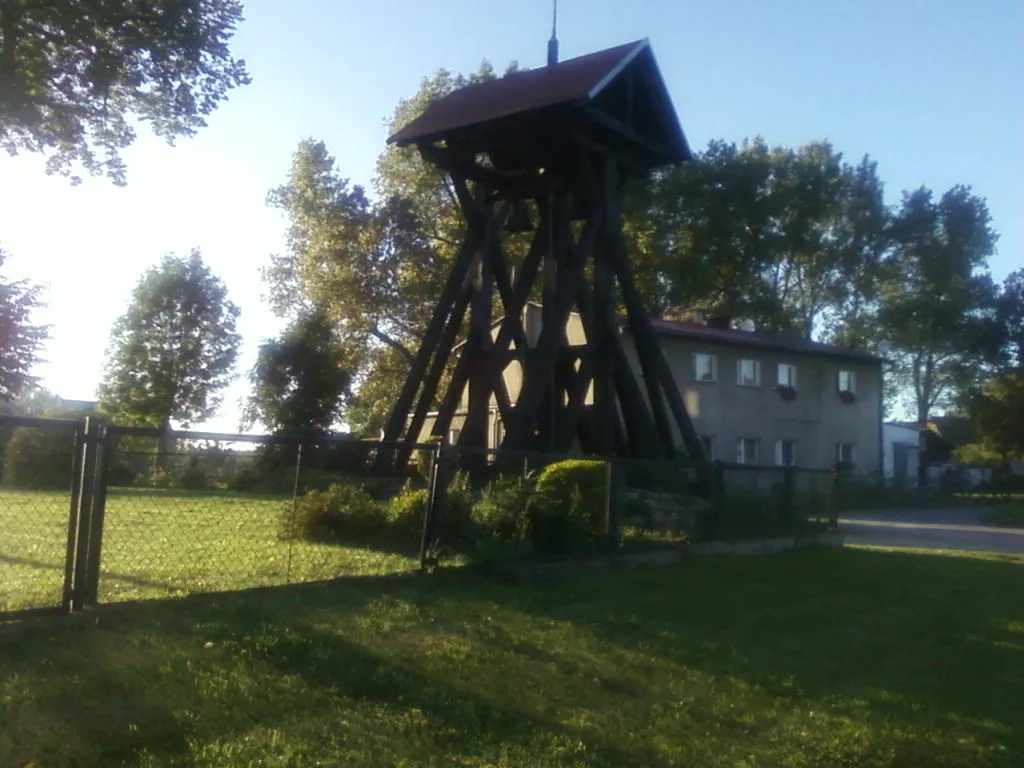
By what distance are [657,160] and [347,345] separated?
22413 mm

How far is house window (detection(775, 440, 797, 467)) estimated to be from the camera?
35825 mm

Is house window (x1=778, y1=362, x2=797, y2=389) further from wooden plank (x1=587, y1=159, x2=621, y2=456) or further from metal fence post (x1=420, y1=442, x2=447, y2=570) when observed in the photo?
metal fence post (x1=420, y1=442, x2=447, y2=570)

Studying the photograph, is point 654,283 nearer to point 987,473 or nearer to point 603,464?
point 987,473

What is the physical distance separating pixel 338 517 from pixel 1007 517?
21585 mm

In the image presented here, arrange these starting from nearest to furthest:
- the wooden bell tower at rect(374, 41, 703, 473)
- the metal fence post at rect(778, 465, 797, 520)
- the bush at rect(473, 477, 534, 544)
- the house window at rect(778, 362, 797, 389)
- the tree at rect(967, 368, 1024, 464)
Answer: the bush at rect(473, 477, 534, 544) < the metal fence post at rect(778, 465, 797, 520) < the wooden bell tower at rect(374, 41, 703, 473) < the house window at rect(778, 362, 797, 389) < the tree at rect(967, 368, 1024, 464)

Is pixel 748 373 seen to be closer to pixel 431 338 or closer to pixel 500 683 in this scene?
pixel 431 338

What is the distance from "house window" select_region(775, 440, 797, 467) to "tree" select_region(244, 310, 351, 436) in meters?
14.9

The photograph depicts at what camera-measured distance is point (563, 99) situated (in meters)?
14.5

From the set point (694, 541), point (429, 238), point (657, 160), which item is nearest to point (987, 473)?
point (429, 238)

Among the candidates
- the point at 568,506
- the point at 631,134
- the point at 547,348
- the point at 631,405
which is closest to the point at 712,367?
the point at 631,405

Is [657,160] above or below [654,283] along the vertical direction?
below

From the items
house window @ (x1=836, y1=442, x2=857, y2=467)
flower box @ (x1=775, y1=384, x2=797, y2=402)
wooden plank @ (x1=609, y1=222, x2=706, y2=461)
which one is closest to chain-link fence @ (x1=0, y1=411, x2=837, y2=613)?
wooden plank @ (x1=609, y1=222, x2=706, y2=461)

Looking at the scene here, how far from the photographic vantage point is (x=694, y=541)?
40.1 feet

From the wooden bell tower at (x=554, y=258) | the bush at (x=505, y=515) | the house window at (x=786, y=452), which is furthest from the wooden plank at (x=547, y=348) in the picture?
the house window at (x=786, y=452)
